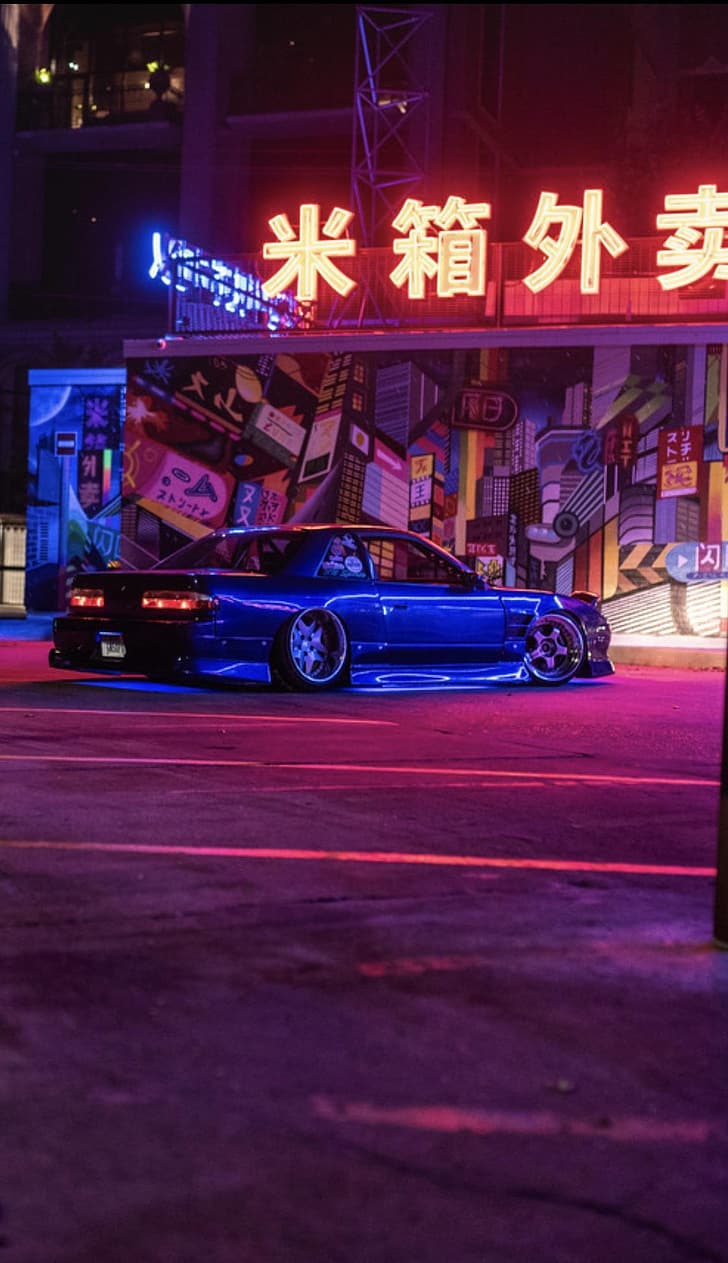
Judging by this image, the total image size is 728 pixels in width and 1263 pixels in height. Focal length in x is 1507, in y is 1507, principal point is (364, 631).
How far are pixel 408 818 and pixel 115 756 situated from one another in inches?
82.7

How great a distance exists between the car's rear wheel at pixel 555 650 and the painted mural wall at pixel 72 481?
15633 millimetres

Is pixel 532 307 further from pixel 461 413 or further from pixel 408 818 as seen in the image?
pixel 408 818

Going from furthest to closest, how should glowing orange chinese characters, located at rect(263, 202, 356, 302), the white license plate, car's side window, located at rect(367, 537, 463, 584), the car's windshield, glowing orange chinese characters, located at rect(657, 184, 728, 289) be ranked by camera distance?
glowing orange chinese characters, located at rect(263, 202, 356, 302), glowing orange chinese characters, located at rect(657, 184, 728, 289), car's side window, located at rect(367, 537, 463, 584), the car's windshield, the white license plate

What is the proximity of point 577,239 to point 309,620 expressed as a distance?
11.4 m

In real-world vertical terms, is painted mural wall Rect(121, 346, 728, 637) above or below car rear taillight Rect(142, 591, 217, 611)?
above

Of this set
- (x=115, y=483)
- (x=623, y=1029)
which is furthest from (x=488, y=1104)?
(x=115, y=483)

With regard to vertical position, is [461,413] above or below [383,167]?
below

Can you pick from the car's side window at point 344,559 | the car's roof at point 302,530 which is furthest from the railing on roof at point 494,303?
the car's side window at point 344,559

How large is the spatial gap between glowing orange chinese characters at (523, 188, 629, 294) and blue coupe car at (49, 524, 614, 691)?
9217 millimetres

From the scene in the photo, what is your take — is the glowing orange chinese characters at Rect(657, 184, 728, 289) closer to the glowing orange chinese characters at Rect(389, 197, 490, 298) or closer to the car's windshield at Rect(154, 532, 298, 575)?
the glowing orange chinese characters at Rect(389, 197, 490, 298)

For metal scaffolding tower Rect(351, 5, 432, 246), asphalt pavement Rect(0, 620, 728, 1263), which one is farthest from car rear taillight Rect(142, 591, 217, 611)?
metal scaffolding tower Rect(351, 5, 432, 246)

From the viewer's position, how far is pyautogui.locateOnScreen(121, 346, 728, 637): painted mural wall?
822 inches

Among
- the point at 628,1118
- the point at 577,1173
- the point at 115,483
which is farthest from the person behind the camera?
the point at 115,483

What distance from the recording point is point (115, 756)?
761cm
